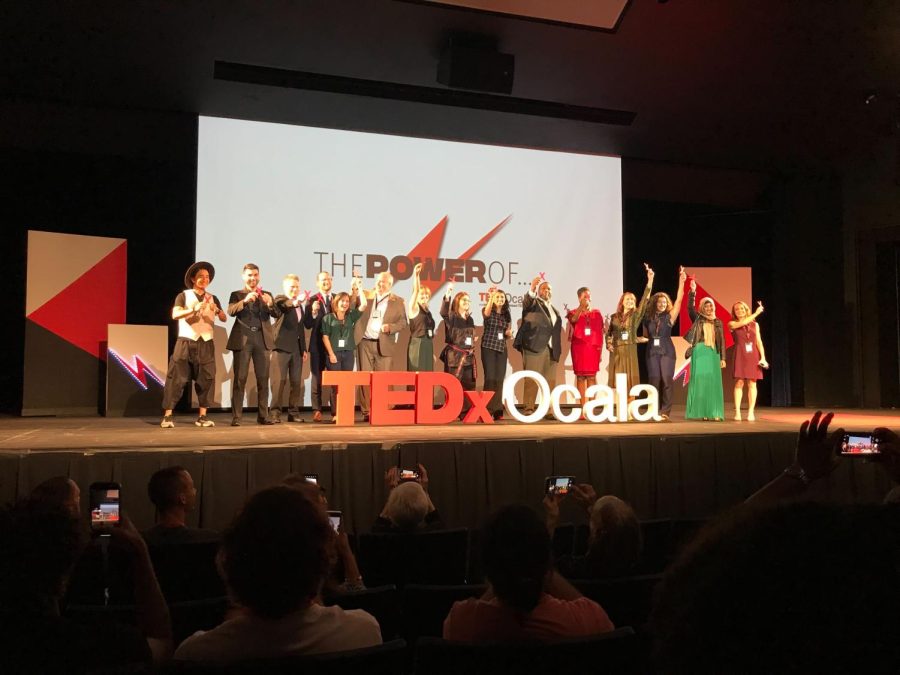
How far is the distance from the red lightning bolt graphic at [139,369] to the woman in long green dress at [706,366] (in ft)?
20.5

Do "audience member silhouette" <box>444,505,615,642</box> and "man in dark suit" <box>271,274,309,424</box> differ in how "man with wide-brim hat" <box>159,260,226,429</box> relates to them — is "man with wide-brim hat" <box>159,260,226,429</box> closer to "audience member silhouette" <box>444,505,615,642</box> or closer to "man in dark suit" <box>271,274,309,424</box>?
Result: "man in dark suit" <box>271,274,309,424</box>

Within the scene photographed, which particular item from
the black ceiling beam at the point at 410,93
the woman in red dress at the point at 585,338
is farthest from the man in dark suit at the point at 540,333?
the black ceiling beam at the point at 410,93

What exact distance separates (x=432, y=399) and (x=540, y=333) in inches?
71.1

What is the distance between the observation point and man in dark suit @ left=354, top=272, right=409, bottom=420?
7.90 meters

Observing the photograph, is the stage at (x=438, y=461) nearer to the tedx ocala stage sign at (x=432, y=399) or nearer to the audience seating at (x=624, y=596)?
the tedx ocala stage sign at (x=432, y=399)

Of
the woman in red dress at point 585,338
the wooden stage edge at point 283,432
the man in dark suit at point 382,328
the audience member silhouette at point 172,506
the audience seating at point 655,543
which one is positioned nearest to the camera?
the audience member silhouette at point 172,506

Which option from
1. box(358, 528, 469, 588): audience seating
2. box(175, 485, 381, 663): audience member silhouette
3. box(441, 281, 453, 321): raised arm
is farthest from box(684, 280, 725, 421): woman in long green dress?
box(175, 485, 381, 663): audience member silhouette

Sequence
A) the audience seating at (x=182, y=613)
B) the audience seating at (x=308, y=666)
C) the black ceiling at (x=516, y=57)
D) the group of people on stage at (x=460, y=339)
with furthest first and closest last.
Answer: the group of people on stage at (x=460, y=339)
the black ceiling at (x=516, y=57)
the audience seating at (x=182, y=613)
the audience seating at (x=308, y=666)

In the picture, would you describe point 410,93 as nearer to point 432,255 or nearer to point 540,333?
point 432,255

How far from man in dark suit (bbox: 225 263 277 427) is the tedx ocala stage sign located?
24.4 inches

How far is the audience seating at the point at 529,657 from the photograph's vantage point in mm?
1496

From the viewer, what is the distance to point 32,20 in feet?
21.9

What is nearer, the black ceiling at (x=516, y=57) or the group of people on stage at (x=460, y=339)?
the black ceiling at (x=516, y=57)

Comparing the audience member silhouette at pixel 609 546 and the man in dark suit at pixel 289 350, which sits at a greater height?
the man in dark suit at pixel 289 350
